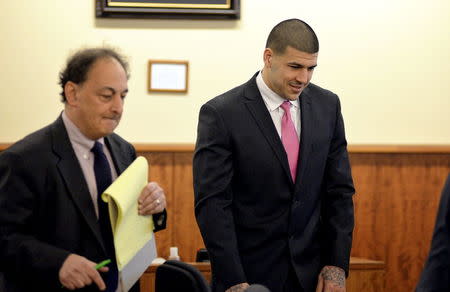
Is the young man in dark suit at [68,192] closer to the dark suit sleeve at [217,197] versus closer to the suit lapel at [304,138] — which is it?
the dark suit sleeve at [217,197]

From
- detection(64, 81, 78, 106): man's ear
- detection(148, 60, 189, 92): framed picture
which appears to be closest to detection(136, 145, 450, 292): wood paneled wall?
detection(148, 60, 189, 92): framed picture

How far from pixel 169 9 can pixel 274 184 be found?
2.62 metres

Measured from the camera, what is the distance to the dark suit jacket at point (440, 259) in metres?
2.11

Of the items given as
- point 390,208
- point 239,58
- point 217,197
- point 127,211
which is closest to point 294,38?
point 217,197

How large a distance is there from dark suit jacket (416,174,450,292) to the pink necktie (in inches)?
42.4

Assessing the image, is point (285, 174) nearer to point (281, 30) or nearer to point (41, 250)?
point (281, 30)

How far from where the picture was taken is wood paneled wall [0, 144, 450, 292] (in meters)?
5.60

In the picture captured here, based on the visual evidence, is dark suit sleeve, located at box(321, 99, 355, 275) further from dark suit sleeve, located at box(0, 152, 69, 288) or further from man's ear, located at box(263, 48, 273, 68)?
dark suit sleeve, located at box(0, 152, 69, 288)

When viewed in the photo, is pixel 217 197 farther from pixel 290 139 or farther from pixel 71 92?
pixel 71 92

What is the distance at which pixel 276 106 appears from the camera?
3.25 m

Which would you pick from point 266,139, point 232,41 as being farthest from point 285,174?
point 232,41

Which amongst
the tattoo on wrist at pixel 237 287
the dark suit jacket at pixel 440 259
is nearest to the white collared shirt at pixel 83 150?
the tattoo on wrist at pixel 237 287

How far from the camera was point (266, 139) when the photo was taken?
3.18m

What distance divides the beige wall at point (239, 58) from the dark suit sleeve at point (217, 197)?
93.8 inches
